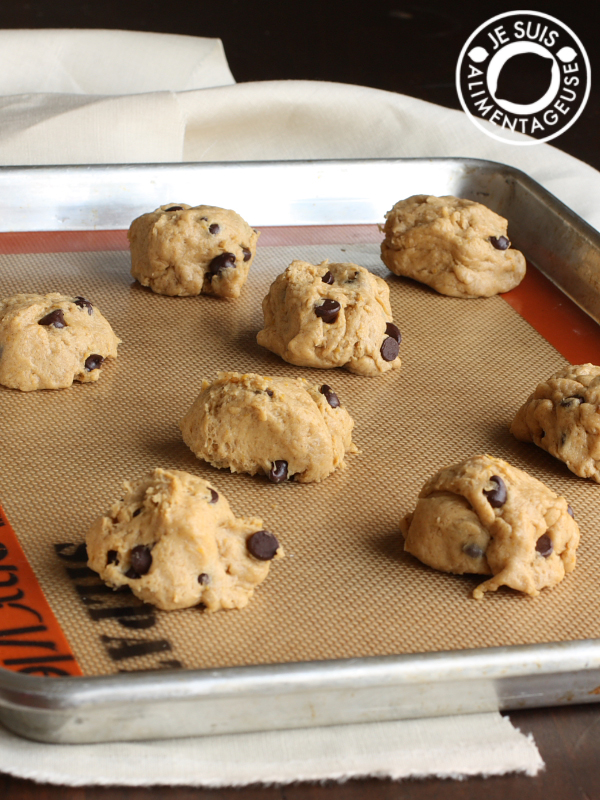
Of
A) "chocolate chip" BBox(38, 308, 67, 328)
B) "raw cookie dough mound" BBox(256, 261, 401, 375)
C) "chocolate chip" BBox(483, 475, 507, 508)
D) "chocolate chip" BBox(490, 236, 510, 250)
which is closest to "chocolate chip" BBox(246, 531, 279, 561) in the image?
"chocolate chip" BBox(483, 475, 507, 508)

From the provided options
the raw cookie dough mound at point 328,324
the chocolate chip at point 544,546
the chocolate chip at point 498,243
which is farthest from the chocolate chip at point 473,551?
the chocolate chip at point 498,243

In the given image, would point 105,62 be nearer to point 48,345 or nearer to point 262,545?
point 48,345

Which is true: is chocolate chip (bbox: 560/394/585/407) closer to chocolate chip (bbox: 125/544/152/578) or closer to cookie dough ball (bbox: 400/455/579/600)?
cookie dough ball (bbox: 400/455/579/600)

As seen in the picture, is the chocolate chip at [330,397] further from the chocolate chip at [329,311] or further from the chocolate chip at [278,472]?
the chocolate chip at [329,311]

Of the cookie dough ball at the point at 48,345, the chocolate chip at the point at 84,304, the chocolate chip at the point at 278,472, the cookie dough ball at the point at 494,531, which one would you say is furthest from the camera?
the chocolate chip at the point at 84,304

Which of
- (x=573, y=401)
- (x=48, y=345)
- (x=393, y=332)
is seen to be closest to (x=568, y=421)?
(x=573, y=401)
